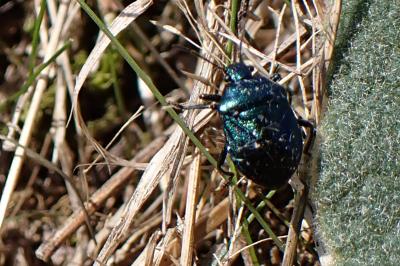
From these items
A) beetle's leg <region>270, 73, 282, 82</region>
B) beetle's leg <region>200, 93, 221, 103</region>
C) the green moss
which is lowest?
the green moss

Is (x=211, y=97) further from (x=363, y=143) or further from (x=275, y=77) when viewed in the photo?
(x=363, y=143)

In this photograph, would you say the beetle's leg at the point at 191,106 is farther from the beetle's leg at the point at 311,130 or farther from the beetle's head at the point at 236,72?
the beetle's leg at the point at 311,130

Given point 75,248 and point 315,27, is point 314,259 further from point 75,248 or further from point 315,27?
point 75,248

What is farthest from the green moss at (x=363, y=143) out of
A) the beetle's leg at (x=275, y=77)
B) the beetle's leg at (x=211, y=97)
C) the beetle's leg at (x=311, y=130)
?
the beetle's leg at (x=211, y=97)

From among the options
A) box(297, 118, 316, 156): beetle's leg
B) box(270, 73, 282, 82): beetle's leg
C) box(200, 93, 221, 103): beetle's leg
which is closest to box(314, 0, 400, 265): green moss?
box(297, 118, 316, 156): beetle's leg

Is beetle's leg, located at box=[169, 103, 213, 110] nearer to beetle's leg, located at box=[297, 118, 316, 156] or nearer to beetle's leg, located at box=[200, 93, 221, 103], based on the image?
beetle's leg, located at box=[200, 93, 221, 103]
